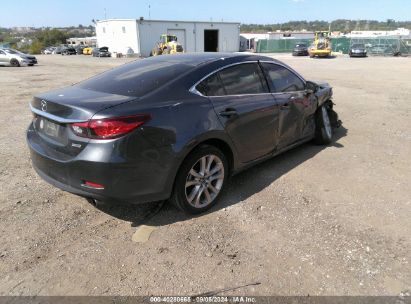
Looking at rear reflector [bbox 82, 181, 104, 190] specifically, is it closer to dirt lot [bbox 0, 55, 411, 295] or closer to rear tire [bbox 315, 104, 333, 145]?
dirt lot [bbox 0, 55, 411, 295]

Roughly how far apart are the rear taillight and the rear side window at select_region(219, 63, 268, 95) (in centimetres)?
134

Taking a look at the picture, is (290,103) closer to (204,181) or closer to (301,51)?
(204,181)

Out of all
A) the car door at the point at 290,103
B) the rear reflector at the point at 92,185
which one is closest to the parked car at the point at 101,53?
the car door at the point at 290,103

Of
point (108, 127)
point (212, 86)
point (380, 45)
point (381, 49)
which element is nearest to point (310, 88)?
point (212, 86)

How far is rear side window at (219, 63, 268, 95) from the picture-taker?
4.07 m

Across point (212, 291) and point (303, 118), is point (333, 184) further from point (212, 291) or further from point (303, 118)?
point (212, 291)

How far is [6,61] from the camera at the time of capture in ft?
93.6

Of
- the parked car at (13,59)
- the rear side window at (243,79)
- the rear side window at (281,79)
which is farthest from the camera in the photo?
the parked car at (13,59)

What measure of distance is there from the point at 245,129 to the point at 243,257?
60.8 inches

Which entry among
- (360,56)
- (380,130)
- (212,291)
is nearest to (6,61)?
(380,130)

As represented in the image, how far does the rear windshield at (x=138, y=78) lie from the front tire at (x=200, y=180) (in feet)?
2.60

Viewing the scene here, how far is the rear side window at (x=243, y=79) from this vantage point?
4.07m

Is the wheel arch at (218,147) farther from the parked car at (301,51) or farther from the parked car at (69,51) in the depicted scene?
the parked car at (69,51)

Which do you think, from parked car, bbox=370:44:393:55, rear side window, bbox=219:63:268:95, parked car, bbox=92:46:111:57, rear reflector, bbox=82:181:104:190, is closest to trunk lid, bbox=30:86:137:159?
rear reflector, bbox=82:181:104:190
